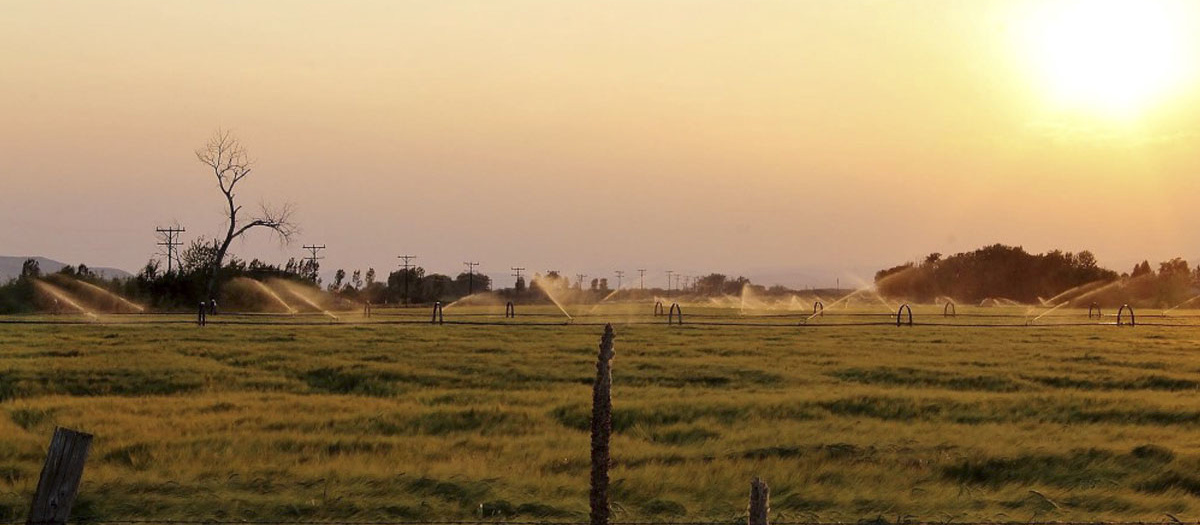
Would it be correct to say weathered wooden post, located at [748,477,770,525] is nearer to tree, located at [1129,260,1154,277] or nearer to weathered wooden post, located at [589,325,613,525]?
weathered wooden post, located at [589,325,613,525]

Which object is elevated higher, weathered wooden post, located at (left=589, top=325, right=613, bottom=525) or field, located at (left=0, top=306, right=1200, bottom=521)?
weathered wooden post, located at (left=589, top=325, right=613, bottom=525)

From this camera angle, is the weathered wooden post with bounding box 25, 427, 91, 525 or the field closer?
the weathered wooden post with bounding box 25, 427, 91, 525

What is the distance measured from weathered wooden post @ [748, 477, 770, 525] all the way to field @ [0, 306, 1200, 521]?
7402mm

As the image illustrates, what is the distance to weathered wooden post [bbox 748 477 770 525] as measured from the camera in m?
7.70

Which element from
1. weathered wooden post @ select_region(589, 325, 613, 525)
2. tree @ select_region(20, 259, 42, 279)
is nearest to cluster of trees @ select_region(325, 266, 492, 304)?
tree @ select_region(20, 259, 42, 279)

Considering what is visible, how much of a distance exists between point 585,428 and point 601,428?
45.5 ft

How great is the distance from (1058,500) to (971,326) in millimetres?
48963

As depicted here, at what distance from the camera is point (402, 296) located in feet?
466

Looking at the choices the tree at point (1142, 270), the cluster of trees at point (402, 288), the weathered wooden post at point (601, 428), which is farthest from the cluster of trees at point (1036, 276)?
the weathered wooden post at point (601, 428)

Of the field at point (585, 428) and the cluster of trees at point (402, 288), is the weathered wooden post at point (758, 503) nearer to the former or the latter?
the field at point (585, 428)

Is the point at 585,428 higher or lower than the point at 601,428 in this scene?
lower

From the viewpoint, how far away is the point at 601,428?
30.5ft

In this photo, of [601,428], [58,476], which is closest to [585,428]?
[601,428]

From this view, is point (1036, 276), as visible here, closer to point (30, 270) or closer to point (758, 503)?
point (30, 270)
